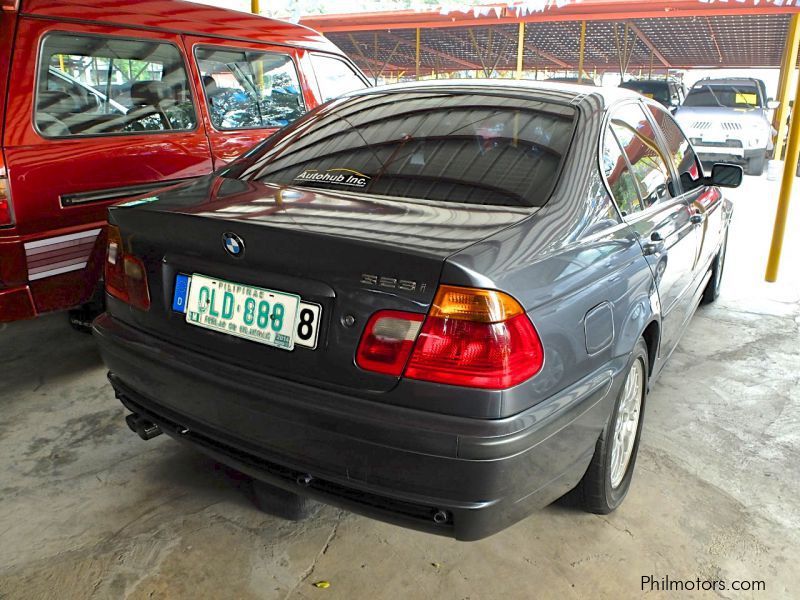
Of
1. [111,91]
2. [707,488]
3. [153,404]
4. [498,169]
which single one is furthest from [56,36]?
[707,488]

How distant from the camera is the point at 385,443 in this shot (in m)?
1.49

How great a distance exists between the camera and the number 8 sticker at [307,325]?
1.56 metres

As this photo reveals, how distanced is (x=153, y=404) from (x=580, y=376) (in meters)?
1.24

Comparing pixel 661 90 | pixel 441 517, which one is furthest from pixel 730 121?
pixel 441 517

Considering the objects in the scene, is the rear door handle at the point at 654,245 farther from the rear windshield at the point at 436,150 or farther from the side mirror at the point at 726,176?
the side mirror at the point at 726,176

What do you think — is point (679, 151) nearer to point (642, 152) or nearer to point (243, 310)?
point (642, 152)

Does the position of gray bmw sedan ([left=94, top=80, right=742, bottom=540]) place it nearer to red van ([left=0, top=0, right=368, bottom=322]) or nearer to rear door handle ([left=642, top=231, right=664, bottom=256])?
rear door handle ([left=642, top=231, right=664, bottom=256])

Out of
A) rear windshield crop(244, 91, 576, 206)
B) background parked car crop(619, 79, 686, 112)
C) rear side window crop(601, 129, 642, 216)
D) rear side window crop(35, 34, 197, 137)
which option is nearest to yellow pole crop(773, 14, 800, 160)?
background parked car crop(619, 79, 686, 112)

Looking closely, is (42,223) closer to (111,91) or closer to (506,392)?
(111,91)

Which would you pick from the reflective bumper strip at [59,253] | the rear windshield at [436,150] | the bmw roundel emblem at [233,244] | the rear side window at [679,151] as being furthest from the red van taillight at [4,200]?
the rear side window at [679,151]

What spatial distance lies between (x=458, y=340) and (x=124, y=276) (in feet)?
3.65

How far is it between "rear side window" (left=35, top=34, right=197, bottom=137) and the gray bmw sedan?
1.17 metres

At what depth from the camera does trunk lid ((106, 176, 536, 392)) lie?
1.50 m

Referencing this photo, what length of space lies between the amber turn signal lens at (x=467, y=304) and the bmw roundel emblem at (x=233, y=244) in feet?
1.78
